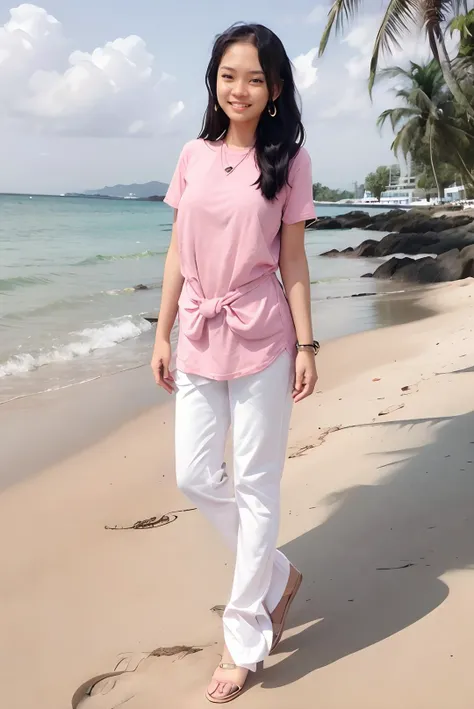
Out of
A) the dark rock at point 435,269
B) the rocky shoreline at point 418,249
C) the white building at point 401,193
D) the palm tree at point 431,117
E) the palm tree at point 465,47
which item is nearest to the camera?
the dark rock at point 435,269

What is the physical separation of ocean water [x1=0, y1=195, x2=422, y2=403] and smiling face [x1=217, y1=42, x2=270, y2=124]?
4.45 meters

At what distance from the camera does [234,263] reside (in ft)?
6.33

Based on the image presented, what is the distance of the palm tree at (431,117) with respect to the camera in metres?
34.2

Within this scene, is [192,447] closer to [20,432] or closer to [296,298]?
[296,298]

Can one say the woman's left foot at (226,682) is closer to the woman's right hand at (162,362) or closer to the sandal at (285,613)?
the sandal at (285,613)

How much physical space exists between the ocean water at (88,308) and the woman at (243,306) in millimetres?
4246

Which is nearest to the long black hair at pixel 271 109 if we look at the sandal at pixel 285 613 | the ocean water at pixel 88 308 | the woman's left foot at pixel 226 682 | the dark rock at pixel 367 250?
the sandal at pixel 285 613

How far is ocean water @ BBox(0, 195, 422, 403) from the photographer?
7.11 m

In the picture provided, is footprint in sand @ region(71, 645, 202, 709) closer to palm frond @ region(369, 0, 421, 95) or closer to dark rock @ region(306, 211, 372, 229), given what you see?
palm frond @ region(369, 0, 421, 95)

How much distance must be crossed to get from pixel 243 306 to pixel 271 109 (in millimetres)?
570

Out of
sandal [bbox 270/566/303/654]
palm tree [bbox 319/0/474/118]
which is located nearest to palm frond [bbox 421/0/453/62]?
palm tree [bbox 319/0/474/118]

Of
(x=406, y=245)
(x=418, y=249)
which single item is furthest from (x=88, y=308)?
(x=406, y=245)

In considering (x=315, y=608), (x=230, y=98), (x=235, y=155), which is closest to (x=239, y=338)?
(x=235, y=155)

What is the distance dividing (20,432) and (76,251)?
1954 centimetres
